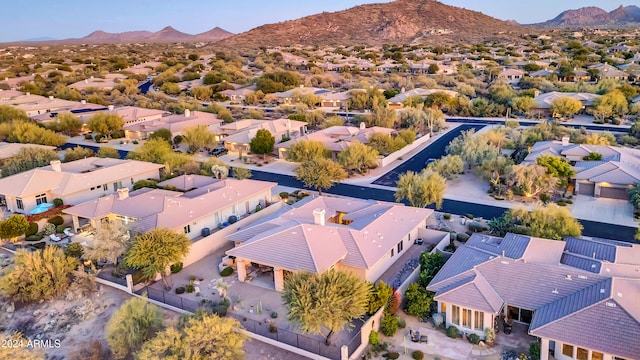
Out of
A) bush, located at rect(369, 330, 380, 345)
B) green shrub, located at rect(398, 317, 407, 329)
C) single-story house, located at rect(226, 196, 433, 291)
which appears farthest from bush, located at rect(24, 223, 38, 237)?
green shrub, located at rect(398, 317, 407, 329)

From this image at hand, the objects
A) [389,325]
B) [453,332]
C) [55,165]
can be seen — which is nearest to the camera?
[453,332]

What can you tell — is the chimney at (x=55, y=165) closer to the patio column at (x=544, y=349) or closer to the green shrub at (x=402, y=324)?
the green shrub at (x=402, y=324)

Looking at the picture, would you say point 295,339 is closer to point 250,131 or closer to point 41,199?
point 41,199

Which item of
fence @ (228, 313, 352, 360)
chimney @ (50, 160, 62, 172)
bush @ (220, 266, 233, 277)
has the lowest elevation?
fence @ (228, 313, 352, 360)

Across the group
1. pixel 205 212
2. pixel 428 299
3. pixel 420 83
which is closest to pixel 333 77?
pixel 420 83

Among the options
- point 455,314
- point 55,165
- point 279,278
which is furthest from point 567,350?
point 55,165

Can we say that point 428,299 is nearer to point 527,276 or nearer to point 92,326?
point 527,276

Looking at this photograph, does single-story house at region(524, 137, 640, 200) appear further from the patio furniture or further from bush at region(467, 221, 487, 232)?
the patio furniture

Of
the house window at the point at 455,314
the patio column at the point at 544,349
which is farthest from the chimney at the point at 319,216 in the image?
the patio column at the point at 544,349
